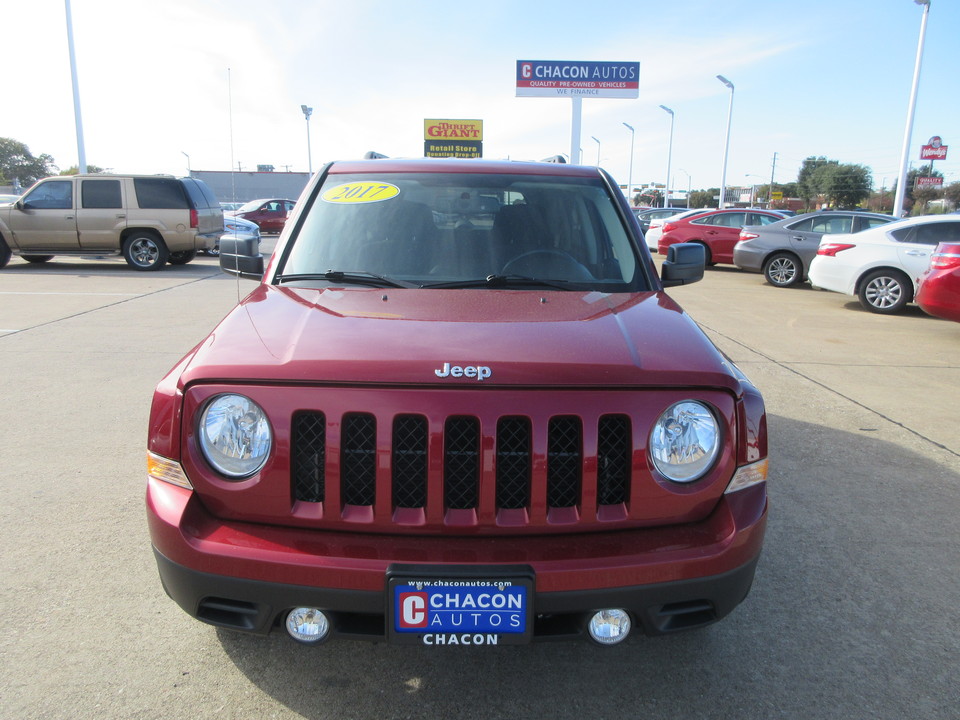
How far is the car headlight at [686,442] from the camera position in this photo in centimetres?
207

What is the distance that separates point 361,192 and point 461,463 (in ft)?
5.93

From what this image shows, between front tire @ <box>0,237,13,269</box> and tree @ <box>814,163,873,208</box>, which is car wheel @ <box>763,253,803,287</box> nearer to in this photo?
front tire @ <box>0,237,13,269</box>

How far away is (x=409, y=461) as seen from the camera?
2033 mm

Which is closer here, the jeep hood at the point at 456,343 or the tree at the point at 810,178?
the jeep hood at the point at 456,343

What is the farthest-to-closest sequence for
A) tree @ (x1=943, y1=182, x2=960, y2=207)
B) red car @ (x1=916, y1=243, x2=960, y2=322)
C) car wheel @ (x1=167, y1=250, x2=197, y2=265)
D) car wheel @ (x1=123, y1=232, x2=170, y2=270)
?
tree @ (x1=943, y1=182, x2=960, y2=207)
car wheel @ (x1=167, y1=250, x2=197, y2=265)
car wheel @ (x1=123, y1=232, x2=170, y2=270)
red car @ (x1=916, y1=243, x2=960, y2=322)

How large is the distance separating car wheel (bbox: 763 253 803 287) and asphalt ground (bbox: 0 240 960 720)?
932 centimetres

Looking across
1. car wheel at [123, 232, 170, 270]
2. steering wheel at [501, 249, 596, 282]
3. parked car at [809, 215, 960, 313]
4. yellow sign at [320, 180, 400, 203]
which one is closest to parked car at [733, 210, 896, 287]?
parked car at [809, 215, 960, 313]

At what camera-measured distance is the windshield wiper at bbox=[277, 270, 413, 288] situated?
2910mm

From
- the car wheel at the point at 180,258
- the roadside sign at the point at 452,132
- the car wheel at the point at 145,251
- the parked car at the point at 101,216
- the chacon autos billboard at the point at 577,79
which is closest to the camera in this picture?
the parked car at the point at 101,216

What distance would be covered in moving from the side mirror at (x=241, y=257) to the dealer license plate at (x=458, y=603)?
2083 mm

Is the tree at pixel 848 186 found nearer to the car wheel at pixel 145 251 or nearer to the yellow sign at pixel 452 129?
the yellow sign at pixel 452 129

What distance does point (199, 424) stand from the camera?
2066mm

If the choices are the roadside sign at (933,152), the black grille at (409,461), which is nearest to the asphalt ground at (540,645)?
the black grille at (409,461)

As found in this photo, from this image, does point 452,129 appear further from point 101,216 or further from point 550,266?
point 550,266
